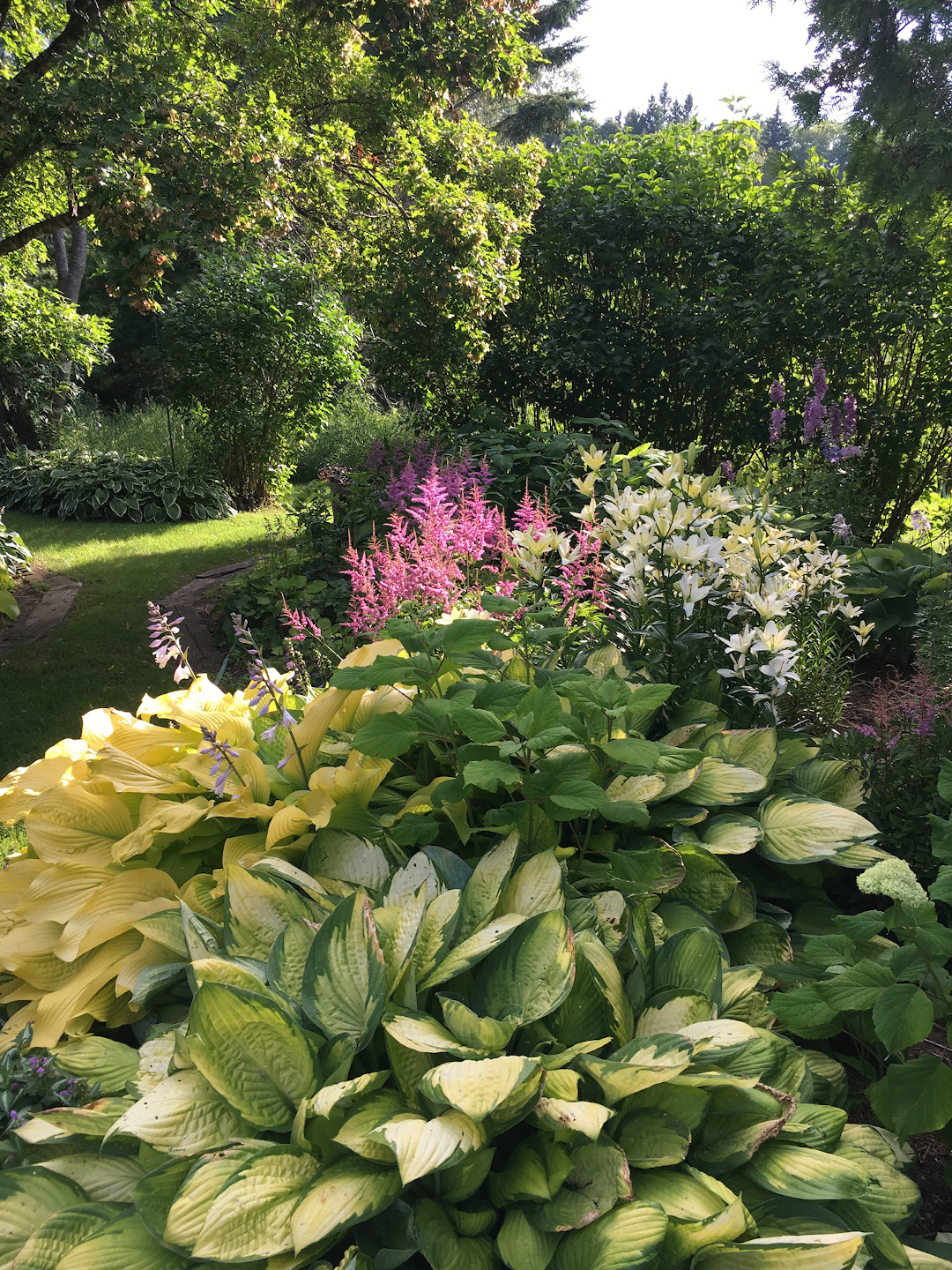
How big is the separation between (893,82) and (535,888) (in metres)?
4.77

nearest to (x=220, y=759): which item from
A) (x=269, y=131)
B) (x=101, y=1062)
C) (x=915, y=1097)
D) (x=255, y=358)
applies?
(x=101, y=1062)

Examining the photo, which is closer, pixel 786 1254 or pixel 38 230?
pixel 786 1254

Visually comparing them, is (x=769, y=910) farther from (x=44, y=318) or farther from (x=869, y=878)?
(x=44, y=318)

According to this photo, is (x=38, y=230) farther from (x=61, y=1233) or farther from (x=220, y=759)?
(x=61, y=1233)

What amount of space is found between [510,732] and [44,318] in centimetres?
1234

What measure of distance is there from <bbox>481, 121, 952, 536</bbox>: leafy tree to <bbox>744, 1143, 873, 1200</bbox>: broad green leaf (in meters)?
5.67

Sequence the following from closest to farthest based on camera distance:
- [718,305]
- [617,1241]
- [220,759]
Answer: [617,1241] < [220,759] < [718,305]

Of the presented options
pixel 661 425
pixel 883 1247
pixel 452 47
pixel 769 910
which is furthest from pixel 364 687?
pixel 452 47

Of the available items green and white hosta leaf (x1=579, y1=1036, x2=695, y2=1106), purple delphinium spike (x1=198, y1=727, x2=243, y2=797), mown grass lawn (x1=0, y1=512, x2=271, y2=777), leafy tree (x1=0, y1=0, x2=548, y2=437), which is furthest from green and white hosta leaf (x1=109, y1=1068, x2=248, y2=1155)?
leafy tree (x1=0, y1=0, x2=548, y2=437)

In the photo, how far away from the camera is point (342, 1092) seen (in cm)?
113

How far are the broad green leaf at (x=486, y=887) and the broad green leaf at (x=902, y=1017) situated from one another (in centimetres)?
65

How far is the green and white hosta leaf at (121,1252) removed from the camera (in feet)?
3.49

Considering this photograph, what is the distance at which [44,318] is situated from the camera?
11461mm

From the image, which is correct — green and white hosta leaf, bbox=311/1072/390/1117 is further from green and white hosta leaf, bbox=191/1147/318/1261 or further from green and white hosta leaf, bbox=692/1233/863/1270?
green and white hosta leaf, bbox=692/1233/863/1270
